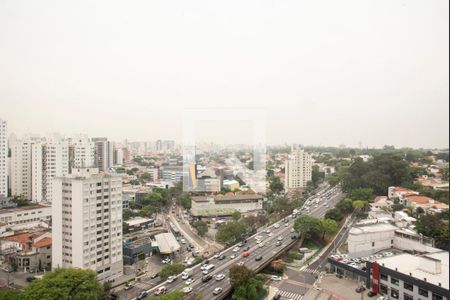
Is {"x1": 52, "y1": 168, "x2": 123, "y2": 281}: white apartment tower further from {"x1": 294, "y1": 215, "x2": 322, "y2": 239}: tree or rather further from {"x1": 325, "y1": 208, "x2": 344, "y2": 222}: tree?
{"x1": 325, "y1": 208, "x2": 344, "y2": 222}: tree

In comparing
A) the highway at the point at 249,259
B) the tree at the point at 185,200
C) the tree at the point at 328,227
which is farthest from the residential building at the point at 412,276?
the tree at the point at 185,200

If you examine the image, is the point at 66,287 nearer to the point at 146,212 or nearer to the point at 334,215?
the point at 146,212

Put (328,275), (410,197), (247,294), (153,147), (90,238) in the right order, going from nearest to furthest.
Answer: (247,294), (90,238), (328,275), (410,197), (153,147)

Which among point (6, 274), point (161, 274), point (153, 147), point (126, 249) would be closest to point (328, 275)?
point (161, 274)

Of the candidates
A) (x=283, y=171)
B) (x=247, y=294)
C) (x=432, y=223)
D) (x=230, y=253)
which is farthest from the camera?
(x=283, y=171)

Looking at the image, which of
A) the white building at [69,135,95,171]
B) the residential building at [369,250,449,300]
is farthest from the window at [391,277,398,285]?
the white building at [69,135,95,171]

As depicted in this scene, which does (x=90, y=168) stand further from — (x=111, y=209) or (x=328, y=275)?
(x=328, y=275)
